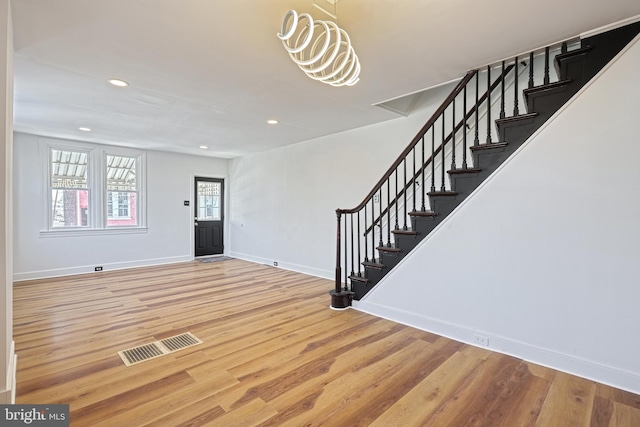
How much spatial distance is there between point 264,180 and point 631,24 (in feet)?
19.8

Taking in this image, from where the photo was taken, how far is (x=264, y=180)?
7.05m

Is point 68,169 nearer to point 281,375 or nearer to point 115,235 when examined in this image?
point 115,235

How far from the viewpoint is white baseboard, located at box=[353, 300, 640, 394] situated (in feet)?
7.44

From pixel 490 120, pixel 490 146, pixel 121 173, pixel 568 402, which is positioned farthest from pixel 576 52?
pixel 121 173

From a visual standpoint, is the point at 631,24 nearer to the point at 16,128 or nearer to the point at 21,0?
the point at 21,0

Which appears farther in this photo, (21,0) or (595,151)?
(595,151)

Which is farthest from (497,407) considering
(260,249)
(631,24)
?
(260,249)

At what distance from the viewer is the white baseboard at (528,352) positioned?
2.27 m

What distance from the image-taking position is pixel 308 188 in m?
5.93

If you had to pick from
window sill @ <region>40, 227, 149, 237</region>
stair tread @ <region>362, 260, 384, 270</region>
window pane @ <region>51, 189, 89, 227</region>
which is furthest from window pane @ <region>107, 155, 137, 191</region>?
stair tread @ <region>362, 260, 384, 270</region>

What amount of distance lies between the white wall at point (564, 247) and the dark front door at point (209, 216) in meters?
6.30

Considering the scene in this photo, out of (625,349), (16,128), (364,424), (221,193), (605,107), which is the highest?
(16,128)

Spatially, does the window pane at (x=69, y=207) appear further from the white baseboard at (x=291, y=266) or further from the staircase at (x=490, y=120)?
the staircase at (x=490, y=120)

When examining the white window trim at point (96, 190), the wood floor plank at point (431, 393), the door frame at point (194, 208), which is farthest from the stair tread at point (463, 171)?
the white window trim at point (96, 190)
